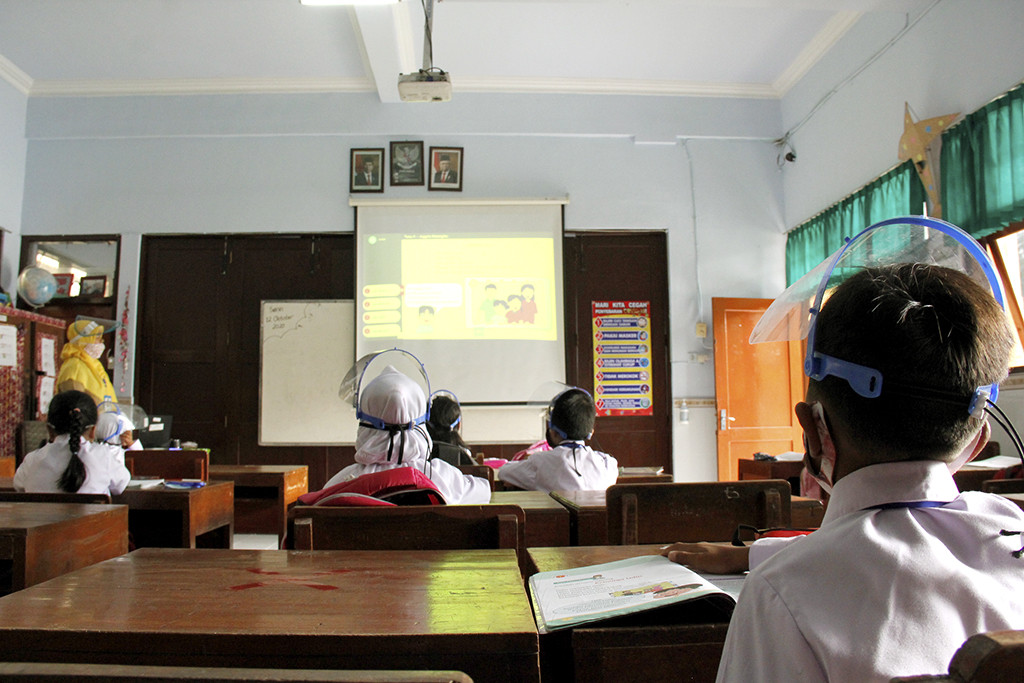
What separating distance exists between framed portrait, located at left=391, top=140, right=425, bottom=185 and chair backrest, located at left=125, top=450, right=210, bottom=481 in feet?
10.3

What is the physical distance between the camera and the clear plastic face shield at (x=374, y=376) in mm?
2389

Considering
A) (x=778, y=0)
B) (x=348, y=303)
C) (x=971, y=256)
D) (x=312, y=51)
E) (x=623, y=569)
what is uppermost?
(x=312, y=51)

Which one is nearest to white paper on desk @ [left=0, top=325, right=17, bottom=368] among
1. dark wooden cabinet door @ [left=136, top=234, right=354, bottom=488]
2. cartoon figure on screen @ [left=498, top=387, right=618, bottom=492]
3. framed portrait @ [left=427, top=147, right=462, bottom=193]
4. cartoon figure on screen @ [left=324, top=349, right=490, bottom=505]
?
→ dark wooden cabinet door @ [left=136, top=234, right=354, bottom=488]

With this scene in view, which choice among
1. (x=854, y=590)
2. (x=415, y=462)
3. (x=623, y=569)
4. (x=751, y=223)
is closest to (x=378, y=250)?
(x=751, y=223)

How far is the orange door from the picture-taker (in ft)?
18.5

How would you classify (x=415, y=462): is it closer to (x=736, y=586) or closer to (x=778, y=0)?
(x=736, y=586)

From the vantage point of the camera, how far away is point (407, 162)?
5828mm

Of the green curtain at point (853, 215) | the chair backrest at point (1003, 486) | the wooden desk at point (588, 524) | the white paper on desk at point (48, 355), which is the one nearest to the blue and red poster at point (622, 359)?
the green curtain at point (853, 215)

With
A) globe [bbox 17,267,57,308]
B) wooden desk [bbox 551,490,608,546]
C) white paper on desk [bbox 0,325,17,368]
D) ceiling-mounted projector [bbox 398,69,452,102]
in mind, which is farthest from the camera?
globe [bbox 17,267,57,308]

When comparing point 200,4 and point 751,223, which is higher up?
point 200,4

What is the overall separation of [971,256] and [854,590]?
45cm

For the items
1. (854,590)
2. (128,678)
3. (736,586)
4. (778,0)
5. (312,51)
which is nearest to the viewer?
(128,678)

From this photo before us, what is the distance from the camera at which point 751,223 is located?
19.5 ft

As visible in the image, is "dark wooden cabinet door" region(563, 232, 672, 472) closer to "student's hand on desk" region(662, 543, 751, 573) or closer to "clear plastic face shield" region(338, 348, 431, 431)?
"clear plastic face shield" region(338, 348, 431, 431)
